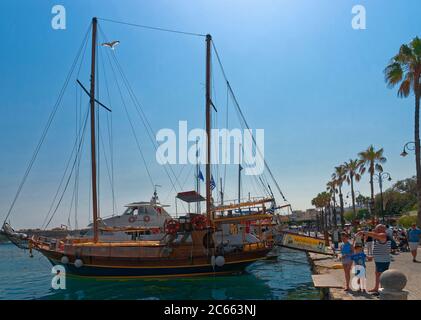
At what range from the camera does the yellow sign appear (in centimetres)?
2621

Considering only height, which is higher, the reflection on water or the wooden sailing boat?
the wooden sailing boat

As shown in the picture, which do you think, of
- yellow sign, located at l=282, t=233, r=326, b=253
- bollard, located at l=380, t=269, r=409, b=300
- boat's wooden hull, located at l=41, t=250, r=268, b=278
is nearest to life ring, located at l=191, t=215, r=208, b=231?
boat's wooden hull, located at l=41, t=250, r=268, b=278

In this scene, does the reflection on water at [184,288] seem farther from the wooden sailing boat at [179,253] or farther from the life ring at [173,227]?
the life ring at [173,227]

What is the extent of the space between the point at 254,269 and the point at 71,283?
13.5m

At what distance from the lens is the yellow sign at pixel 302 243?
1032 inches

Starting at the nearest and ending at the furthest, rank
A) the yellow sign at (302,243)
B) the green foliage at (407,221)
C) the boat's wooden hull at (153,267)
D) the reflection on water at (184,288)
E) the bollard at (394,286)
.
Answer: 1. the bollard at (394,286)
2. the reflection on water at (184,288)
3. the boat's wooden hull at (153,267)
4. the yellow sign at (302,243)
5. the green foliage at (407,221)

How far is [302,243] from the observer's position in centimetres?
2673

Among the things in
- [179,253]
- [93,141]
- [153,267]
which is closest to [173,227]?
[179,253]

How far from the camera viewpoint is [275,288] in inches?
787

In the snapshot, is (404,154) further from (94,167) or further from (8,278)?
(8,278)

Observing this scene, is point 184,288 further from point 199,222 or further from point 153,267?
point 199,222

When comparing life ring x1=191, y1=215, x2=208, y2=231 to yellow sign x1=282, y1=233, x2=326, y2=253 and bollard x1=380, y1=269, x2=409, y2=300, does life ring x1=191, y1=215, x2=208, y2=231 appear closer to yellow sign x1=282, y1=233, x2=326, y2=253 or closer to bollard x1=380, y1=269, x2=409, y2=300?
yellow sign x1=282, y1=233, x2=326, y2=253

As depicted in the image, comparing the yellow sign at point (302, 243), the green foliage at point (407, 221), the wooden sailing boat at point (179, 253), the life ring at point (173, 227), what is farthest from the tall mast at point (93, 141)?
the green foliage at point (407, 221)
